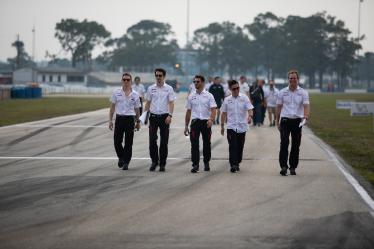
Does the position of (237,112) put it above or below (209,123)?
above

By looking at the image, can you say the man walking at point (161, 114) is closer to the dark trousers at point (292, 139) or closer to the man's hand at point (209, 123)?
the man's hand at point (209, 123)

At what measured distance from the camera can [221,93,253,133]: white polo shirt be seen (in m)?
12.4

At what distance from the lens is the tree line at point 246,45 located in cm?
12744

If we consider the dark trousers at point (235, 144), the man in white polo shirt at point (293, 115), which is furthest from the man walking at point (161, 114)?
the man in white polo shirt at point (293, 115)

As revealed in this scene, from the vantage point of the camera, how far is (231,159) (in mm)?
11953

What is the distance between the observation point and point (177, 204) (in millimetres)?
8617

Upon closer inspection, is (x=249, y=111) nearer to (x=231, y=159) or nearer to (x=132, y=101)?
(x=231, y=159)

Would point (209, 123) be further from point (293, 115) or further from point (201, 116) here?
point (293, 115)

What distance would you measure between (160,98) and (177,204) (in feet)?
13.1

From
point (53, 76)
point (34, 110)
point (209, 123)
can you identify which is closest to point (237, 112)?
point (209, 123)

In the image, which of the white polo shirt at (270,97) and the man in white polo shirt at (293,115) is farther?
the white polo shirt at (270,97)

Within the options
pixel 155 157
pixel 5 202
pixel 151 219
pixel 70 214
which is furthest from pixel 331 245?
pixel 155 157

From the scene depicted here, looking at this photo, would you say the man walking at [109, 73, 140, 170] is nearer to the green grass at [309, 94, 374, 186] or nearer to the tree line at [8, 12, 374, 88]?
the green grass at [309, 94, 374, 186]

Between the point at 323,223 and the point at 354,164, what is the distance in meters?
6.12
